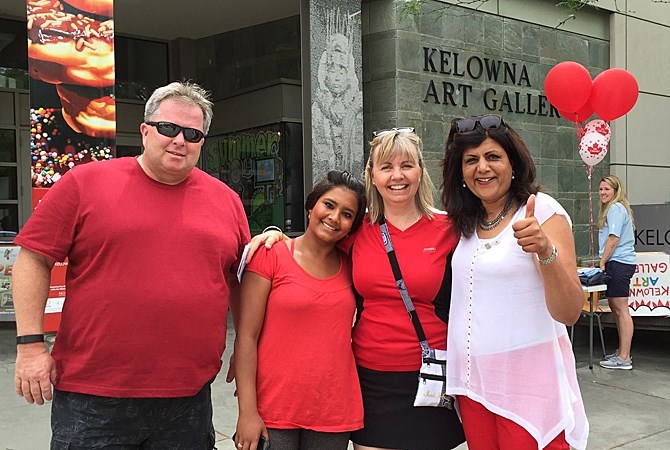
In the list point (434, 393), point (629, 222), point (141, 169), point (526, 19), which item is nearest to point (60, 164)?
point (141, 169)

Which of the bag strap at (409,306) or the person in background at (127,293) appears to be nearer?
the person in background at (127,293)

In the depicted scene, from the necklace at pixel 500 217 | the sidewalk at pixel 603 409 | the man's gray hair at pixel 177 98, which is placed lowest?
the sidewalk at pixel 603 409

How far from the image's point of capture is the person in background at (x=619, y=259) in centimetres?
698

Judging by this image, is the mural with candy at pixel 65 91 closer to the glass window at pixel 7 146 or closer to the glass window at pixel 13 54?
the glass window at pixel 13 54

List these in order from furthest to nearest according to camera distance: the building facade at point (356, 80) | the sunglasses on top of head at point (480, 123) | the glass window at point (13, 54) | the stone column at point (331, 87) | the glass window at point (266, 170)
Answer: the glass window at point (266, 170), the glass window at point (13, 54), the building facade at point (356, 80), the stone column at point (331, 87), the sunglasses on top of head at point (480, 123)

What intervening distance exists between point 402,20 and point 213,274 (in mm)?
6851

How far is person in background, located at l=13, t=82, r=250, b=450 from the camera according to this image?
246 centimetres

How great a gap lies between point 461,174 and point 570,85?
5495mm

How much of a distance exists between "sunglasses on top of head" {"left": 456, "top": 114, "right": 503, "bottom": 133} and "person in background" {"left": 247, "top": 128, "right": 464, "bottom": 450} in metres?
0.25

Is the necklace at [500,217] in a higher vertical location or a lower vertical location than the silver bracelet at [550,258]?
higher

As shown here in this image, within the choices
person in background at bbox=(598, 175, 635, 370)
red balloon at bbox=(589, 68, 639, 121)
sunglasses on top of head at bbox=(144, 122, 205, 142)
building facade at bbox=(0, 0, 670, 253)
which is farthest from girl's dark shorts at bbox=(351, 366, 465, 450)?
red balloon at bbox=(589, 68, 639, 121)

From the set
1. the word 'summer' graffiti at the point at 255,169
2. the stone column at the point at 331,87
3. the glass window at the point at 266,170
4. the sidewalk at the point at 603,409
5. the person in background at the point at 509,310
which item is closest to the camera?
the person in background at the point at 509,310

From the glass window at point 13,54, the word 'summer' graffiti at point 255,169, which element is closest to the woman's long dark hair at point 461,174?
the word 'summer' graffiti at point 255,169

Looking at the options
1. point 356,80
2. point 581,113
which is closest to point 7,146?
point 356,80
